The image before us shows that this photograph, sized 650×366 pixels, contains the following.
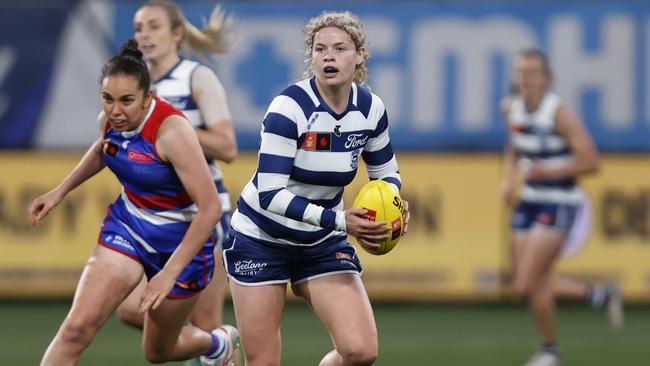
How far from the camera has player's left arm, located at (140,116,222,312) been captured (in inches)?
255

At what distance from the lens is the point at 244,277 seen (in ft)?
21.2

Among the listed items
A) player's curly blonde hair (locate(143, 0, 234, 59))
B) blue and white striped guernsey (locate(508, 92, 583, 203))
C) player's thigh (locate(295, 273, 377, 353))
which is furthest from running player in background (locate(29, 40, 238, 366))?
blue and white striped guernsey (locate(508, 92, 583, 203))

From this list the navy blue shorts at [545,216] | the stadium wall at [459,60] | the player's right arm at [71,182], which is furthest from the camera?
the stadium wall at [459,60]

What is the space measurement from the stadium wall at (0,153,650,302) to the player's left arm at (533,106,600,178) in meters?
3.08

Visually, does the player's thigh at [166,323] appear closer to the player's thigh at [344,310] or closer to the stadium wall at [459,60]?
the player's thigh at [344,310]

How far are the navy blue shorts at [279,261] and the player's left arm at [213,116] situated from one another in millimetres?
1306

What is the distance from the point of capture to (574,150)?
10.4 metres

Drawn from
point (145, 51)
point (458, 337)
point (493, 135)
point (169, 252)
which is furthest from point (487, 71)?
point (169, 252)

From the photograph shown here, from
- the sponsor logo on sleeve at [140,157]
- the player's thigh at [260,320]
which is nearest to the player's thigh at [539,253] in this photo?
the player's thigh at [260,320]

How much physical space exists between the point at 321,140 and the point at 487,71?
8490 millimetres

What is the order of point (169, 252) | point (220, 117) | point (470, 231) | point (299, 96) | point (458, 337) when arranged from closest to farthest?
point (299, 96) < point (169, 252) < point (220, 117) < point (458, 337) < point (470, 231)

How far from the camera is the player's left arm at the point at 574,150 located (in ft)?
34.0

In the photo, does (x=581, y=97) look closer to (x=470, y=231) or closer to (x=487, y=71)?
(x=487, y=71)

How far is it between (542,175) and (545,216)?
39 centimetres
